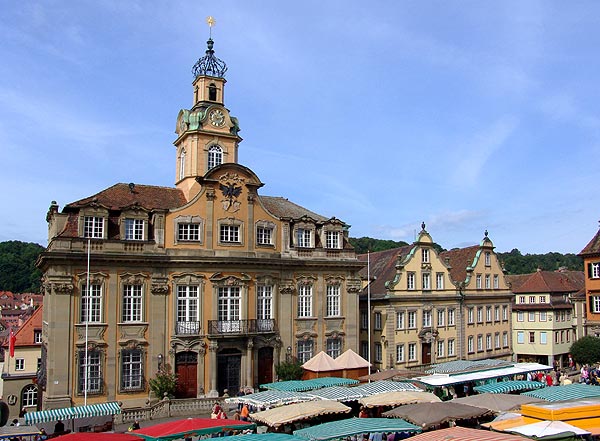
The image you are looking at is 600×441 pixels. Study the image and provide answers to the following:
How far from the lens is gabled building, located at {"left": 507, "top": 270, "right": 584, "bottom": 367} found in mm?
63219

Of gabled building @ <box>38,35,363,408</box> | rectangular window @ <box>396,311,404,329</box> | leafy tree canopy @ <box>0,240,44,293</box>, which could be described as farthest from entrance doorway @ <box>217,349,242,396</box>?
leafy tree canopy @ <box>0,240,44,293</box>

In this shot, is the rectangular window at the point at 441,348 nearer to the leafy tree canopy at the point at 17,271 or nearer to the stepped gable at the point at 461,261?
the stepped gable at the point at 461,261

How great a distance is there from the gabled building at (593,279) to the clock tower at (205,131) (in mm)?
31184

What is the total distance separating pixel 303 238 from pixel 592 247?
27066 millimetres

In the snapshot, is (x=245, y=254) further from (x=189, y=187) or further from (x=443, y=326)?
(x=443, y=326)

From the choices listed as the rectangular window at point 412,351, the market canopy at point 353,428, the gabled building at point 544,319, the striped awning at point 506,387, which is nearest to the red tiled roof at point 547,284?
the gabled building at point 544,319

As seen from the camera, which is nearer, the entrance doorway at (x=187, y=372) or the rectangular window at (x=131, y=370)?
the rectangular window at (x=131, y=370)

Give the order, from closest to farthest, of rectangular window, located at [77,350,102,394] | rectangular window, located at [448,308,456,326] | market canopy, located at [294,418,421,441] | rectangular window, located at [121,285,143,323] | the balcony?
market canopy, located at [294,418,421,441] < rectangular window, located at [77,350,102,394] < rectangular window, located at [121,285,143,323] < the balcony < rectangular window, located at [448,308,456,326]

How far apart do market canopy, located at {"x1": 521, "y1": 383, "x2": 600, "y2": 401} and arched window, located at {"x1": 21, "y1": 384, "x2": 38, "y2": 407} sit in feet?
145

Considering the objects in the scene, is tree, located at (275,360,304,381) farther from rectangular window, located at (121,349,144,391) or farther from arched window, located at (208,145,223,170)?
→ arched window, located at (208,145,223,170)

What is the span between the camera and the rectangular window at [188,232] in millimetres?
38562

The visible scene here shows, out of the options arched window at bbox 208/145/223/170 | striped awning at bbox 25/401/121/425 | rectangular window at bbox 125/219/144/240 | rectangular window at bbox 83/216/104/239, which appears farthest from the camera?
arched window at bbox 208/145/223/170

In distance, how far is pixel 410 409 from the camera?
22.5 metres

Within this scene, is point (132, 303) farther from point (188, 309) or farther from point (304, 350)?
point (304, 350)
